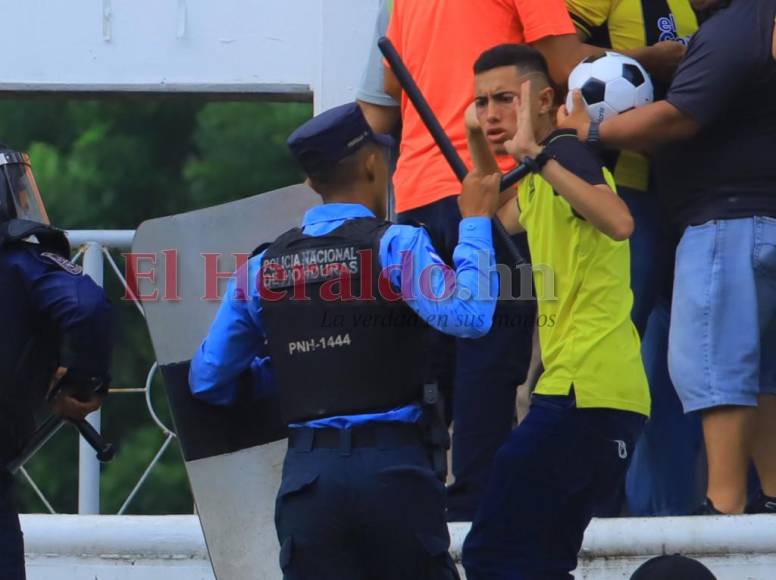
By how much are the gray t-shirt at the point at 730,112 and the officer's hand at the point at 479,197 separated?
3.96 feet

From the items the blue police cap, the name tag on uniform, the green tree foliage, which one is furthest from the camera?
the green tree foliage

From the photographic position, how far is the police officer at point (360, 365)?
4.20 m

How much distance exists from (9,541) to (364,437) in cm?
95

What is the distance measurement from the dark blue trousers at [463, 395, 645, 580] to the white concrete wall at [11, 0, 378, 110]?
319cm

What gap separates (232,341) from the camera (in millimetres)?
4531

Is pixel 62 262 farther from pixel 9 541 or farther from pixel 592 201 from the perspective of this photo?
pixel 592 201

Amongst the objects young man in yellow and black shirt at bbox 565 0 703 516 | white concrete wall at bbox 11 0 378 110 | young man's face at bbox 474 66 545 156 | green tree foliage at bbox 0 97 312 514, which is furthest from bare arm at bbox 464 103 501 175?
green tree foliage at bbox 0 97 312 514

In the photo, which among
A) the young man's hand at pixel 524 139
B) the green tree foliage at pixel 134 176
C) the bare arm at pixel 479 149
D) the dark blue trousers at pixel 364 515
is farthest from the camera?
the green tree foliage at pixel 134 176

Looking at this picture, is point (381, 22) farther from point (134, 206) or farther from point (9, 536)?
point (134, 206)

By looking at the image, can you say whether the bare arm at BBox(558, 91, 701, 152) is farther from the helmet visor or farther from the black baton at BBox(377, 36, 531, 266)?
the helmet visor

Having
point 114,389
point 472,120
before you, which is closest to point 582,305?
point 472,120

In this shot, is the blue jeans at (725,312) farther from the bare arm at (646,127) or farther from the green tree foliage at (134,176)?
the green tree foliage at (134,176)

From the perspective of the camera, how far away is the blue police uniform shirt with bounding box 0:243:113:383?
4.57 m

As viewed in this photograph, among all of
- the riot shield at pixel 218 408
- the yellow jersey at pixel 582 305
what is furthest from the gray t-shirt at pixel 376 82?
the yellow jersey at pixel 582 305
